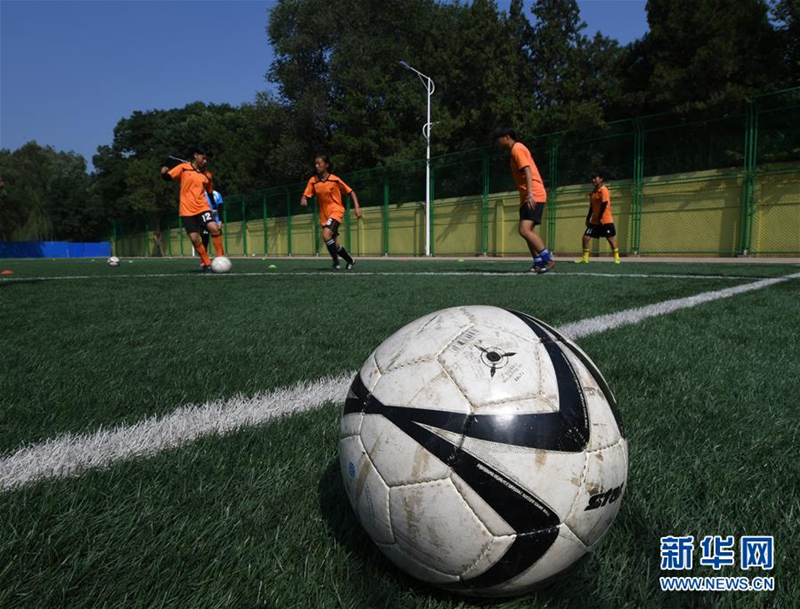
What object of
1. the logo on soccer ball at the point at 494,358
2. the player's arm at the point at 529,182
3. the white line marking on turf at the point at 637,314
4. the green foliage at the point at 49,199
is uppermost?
the green foliage at the point at 49,199

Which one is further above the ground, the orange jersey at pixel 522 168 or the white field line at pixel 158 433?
the orange jersey at pixel 522 168

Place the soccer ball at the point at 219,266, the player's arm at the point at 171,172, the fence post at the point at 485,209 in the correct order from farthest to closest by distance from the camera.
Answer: the fence post at the point at 485,209, the soccer ball at the point at 219,266, the player's arm at the point at 171,172

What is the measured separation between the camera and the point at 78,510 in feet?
4.50

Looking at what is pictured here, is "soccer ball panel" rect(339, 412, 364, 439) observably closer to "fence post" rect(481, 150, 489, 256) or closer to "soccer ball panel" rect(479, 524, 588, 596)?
"soccer ball panel" rect(479, 524, 588, 596)

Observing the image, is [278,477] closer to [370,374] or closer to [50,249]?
[370,374]

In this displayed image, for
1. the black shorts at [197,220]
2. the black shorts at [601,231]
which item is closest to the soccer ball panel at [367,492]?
the black shorts at [197,220]

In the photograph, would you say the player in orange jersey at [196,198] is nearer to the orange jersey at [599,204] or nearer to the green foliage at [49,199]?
the orange jersey at [599,204]

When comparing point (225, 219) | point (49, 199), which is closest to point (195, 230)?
point (225, 219)

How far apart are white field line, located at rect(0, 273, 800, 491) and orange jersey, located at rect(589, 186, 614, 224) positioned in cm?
1221

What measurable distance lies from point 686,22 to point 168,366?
27359 mm

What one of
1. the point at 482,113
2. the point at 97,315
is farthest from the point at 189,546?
the point at 482,113

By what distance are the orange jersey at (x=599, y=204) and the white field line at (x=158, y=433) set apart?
12206 mm

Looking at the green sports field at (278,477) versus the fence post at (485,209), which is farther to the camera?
the fence post at (485,209)

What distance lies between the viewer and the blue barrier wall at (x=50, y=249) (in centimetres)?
5422
